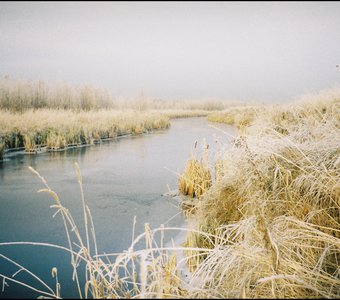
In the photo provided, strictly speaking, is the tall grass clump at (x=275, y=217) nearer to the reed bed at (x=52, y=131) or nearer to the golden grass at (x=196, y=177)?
the golden grass at (x=196, y=177)

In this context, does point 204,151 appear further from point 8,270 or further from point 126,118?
point 126,118

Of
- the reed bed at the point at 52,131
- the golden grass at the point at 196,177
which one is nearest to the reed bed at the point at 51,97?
the reed bed at the point at 52,131

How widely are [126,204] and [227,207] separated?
1.75 metres

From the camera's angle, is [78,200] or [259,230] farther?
[78,200]

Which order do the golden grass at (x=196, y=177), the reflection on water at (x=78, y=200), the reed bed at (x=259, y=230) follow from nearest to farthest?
the reed bed at (x=259, y=230), the reflection on water at (x=78, y=200), the golden grass at (x=196, y=177)

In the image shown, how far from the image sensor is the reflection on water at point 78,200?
260 centimetres

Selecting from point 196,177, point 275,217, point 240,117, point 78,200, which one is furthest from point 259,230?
point 240,117

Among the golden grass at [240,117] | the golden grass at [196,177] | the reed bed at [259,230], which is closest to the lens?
the reed bed at [259,230]

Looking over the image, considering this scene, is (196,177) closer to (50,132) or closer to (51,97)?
(50,132)

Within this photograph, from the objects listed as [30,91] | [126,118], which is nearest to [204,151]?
[126,118]

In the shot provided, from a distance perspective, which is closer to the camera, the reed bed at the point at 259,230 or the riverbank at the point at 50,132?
the reed bed at the point at 259,230

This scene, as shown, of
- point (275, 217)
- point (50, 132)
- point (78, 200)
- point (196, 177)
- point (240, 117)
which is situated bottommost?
point (78, 200)

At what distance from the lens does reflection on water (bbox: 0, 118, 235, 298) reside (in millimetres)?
2602

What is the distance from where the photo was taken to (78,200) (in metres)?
4.25
